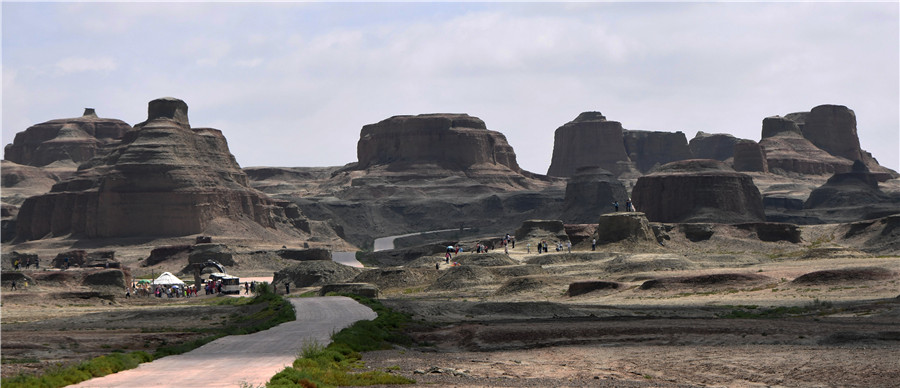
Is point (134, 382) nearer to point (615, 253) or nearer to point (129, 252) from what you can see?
point (615, 253)

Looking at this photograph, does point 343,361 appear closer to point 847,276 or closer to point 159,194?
point 847,276

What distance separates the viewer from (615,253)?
98.5 meters

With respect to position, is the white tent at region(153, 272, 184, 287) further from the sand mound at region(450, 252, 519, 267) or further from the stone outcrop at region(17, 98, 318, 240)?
the stone outcrop at region(17, 98, 318, 240)

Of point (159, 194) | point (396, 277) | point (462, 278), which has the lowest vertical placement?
point (462, 278)

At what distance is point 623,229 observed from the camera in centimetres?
10606

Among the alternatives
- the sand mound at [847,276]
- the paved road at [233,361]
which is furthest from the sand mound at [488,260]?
the paved road at [233,361]

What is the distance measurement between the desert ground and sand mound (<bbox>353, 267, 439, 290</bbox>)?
1.71 ft

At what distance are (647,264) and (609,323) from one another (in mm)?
40909

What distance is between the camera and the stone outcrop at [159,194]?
163 metres

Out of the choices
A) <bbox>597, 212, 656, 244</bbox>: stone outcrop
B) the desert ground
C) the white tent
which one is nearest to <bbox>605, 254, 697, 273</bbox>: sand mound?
the desert ground

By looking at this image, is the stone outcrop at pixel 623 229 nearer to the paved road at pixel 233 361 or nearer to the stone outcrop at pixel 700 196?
the stone outcrop at pixel 700 196

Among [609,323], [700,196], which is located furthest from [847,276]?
[700,196]

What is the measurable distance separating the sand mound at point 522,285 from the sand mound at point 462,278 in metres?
4.67

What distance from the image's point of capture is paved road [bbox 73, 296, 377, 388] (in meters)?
25.7
